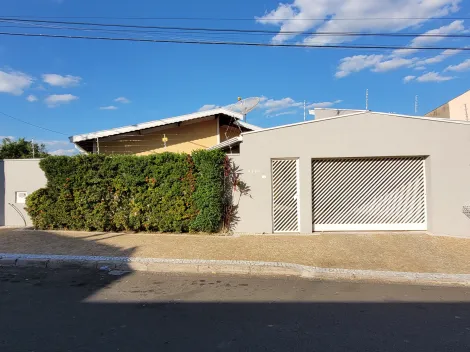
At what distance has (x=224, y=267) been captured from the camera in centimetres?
687

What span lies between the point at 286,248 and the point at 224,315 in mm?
4033

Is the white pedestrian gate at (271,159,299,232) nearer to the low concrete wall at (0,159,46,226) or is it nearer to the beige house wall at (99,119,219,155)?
the beige house wall at (99,119,219,155)

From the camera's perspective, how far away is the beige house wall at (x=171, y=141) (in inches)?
557

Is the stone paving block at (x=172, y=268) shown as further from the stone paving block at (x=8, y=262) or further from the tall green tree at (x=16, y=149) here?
the tall green tree at (x=16, y=149)

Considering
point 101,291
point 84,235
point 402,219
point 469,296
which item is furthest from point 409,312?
point 84,235

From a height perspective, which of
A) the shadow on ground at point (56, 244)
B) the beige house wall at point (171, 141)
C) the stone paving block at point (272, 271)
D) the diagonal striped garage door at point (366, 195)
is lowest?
the stone paving block at point (272, 271)

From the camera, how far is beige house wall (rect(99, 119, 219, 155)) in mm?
14141

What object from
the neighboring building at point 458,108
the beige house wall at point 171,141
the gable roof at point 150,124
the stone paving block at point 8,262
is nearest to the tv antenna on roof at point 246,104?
the gable roof at point 150,124

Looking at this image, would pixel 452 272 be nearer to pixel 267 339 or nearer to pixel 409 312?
pixel 409 312

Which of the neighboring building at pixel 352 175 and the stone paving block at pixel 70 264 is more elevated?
the neighboring building at pixel 352 175

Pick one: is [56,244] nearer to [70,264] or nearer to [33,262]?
[33,262]

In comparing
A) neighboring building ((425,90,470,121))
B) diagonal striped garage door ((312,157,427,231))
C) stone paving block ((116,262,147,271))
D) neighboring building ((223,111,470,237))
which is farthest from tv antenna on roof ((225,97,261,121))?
neighboring building ((425,90,470,121))

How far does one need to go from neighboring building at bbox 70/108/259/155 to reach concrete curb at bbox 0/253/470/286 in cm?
691

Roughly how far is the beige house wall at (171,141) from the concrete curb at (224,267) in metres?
7.08
